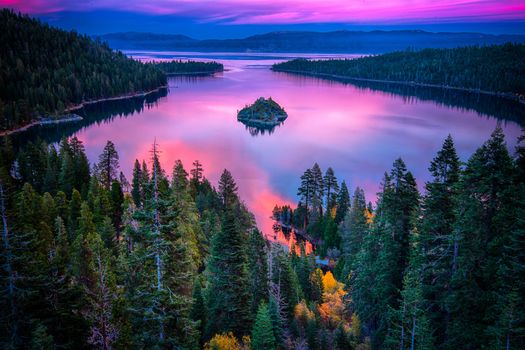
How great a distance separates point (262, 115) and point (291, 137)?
2890 cm

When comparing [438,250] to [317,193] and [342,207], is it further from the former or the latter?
[317,193]

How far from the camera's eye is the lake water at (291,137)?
85938 millimetres

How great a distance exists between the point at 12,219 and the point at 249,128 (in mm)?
125235

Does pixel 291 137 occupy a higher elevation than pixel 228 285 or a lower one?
lower

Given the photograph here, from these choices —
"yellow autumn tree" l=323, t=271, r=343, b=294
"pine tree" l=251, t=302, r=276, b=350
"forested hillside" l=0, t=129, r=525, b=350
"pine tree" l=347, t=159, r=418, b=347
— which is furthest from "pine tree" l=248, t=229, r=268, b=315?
"yellow autumn tree" l=323, t=271, r=343, b=294

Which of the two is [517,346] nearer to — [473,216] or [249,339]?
[473,216]

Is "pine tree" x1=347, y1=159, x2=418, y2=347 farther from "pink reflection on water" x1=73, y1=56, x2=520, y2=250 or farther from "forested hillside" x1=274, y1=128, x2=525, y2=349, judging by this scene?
"pink reflection on water" x1=73, y1=56, x2=520, y2=250

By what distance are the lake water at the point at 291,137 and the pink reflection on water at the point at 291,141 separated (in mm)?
220

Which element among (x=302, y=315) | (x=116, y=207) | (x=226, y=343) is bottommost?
(x=116, y=207)

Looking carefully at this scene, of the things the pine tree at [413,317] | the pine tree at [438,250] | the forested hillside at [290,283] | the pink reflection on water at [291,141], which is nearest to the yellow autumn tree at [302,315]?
the forested hillside at [290,283]

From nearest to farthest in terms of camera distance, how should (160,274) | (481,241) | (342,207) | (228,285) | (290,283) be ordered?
(160,274) < (481,241) < (228,285) < (290,283) < (342,207)

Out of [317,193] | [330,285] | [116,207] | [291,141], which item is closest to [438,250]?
[330,285]

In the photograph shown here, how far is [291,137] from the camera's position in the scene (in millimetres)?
126938

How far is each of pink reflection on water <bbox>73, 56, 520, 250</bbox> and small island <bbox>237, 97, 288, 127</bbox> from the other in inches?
145
